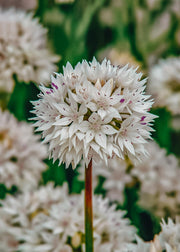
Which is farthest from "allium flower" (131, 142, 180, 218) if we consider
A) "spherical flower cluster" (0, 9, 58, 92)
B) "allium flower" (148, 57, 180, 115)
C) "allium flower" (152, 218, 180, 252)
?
"allium flower" (152, 218, 180, 252)

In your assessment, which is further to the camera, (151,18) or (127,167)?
(151,18)

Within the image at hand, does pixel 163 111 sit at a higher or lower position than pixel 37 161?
higher

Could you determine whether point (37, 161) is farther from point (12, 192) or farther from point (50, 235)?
point (50, 235)

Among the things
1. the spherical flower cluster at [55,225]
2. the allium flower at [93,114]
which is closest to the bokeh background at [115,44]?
the spherical flower cluster at [55,225]

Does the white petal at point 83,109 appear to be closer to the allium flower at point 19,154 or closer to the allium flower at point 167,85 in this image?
the allium flower at point 19,154

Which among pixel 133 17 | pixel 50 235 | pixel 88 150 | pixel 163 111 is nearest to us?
pixel 88 150

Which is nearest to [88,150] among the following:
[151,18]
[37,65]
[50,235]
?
[50,235]
